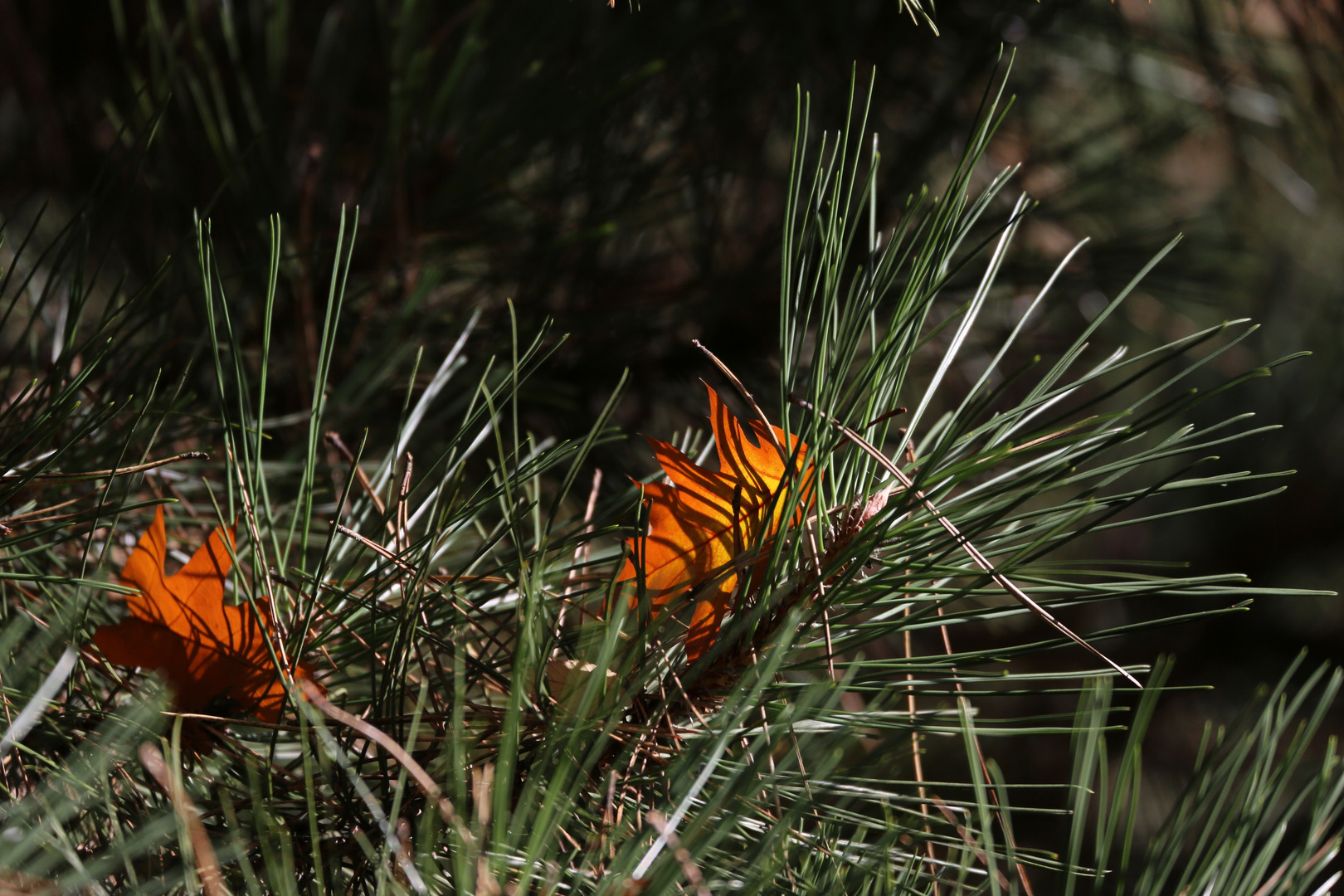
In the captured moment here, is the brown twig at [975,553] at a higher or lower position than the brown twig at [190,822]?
higher

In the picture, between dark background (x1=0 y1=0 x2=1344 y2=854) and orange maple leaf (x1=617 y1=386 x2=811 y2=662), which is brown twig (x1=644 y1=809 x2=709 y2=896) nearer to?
orange maple leaf (x1=617 y1=386 x2=811 y2=662)

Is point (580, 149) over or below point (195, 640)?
over

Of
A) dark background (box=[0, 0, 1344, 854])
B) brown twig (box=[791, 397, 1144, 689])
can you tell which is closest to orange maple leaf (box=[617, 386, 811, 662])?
brown twig (box=[791, 397, 1144, 689])

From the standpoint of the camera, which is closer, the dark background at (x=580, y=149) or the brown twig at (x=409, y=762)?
the brown twig at (x=409, y=762)

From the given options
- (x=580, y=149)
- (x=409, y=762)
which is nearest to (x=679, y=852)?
(x=409, y=762)

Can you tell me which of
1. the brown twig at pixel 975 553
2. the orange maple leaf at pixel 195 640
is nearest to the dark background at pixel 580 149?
the orange maple leaf at pixel 195 640

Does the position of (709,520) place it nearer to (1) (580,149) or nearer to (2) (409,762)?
(2) (409,762)

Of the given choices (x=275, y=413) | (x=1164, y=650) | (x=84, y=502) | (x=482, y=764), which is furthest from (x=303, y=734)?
(x=1164, y=650)

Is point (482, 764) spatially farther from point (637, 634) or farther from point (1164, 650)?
point (1164, 650)

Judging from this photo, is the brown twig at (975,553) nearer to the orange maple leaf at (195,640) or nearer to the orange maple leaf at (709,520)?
the orange maple leaf at (709,520)
